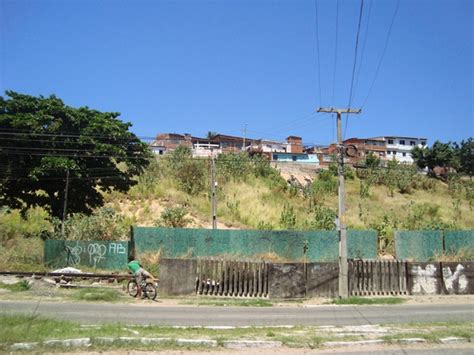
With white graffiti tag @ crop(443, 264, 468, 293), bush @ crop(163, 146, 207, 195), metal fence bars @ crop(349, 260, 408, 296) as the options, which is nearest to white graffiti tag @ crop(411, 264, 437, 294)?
metal fence bars @ crop(349, 260, 408, 296)

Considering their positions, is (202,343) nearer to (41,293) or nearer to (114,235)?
(41,293)

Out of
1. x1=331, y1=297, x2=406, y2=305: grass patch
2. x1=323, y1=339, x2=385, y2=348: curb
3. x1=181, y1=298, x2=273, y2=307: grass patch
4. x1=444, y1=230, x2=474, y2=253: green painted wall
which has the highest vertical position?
x1=444, y1=230, x2=474, y2=253: green painted wall

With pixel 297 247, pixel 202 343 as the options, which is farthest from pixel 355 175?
pixel 202 343

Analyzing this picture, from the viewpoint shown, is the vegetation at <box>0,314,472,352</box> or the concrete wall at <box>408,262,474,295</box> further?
the concrete wall at <box>408,262,474,295</box>

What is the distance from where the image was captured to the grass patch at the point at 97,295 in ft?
62.3

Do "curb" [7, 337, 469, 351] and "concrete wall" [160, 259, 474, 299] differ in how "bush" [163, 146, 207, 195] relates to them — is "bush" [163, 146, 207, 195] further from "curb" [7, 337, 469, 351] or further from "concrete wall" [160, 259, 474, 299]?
"curb" [7, 337, 469, 351]

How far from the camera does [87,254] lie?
86.9ft

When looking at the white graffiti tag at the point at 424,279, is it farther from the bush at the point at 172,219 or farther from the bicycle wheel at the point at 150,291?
the bush at the point at 172,219

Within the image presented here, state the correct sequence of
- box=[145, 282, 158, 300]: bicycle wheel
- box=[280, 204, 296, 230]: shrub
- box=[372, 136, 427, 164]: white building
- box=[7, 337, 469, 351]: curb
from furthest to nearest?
box=[372, 136, 427, 164]: white building, box=[280, 204, 296, 230]: shrub, box=[145, 282, 158, 300]: bicycle wheel, box=[7, 337, 469, 351]: curb

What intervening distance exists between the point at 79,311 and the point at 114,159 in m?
18.5

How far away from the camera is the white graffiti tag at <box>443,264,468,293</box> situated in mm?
22750

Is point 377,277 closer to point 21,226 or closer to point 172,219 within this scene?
point 172,219

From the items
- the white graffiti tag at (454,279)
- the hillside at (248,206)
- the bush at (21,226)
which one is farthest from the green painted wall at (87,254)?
the white graffiti tag at (454,279)

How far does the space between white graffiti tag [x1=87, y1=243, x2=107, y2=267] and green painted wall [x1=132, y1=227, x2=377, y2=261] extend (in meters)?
1.75
